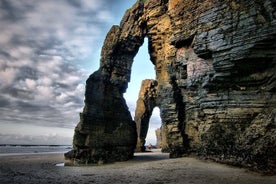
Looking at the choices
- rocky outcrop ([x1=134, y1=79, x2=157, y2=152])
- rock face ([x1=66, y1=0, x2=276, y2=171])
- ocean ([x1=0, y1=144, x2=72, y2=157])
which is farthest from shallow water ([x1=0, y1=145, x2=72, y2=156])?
rock face ([x1=66, y1=0, x2=276, y2=171])

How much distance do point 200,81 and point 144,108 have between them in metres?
28.7

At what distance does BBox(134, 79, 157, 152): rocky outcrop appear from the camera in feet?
160

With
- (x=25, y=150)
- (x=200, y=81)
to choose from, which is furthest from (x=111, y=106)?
(x=25, y=150)

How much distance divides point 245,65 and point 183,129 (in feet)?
36.9

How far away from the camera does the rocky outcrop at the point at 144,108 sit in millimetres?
48625

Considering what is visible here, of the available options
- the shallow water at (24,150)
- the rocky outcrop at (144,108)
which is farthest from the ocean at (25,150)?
the rocky outcrop at (144,108)

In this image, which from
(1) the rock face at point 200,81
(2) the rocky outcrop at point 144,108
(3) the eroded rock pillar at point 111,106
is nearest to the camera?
(1) the rock face at point 200,81

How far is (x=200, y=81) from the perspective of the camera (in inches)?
846

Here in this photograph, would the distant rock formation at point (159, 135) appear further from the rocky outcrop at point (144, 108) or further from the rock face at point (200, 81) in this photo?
the rock face at point (200, 81)

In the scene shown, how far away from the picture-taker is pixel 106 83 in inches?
1205

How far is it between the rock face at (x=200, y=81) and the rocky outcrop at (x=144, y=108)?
1768 centimetres

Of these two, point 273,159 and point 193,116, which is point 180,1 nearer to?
point 193,116

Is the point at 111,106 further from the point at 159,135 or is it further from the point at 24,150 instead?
the point at 159,135

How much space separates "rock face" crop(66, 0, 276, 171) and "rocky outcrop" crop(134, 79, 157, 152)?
696 inches
